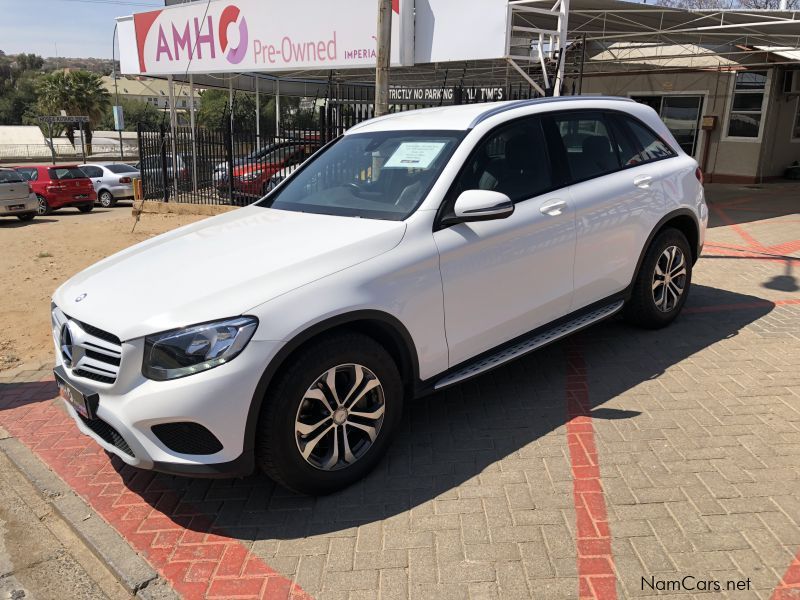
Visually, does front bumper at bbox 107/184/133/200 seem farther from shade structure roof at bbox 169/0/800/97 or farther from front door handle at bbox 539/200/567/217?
front door handle at bbox 539/200/567/217

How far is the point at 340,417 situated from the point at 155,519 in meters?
1.06

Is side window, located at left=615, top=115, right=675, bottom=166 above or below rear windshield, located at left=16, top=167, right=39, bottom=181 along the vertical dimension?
above

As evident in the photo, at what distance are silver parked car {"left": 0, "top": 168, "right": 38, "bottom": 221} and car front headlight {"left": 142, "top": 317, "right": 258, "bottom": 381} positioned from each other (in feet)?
53.9

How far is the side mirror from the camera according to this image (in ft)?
11.0

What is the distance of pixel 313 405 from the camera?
3062 mm

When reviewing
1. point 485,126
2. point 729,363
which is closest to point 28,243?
point 485,126

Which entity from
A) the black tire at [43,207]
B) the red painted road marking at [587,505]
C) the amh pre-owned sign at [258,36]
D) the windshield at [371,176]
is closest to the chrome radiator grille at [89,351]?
the windshield at [371,176]

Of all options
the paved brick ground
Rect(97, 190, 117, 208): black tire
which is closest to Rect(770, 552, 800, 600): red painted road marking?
the paved brick ground

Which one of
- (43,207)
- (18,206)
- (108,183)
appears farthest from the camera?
(108,183)

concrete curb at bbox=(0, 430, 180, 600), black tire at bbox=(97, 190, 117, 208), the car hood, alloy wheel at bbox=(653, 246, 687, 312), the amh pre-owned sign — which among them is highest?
the amh pre-owned sign

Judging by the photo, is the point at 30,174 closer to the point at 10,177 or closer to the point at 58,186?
the point at 58,186

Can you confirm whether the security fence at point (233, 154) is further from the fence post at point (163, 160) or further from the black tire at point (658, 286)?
Answer: the black tire at point (658, 286)

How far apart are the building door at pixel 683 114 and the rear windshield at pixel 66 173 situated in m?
17.0

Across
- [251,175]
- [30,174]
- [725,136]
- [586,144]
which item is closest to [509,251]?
[586,144]
